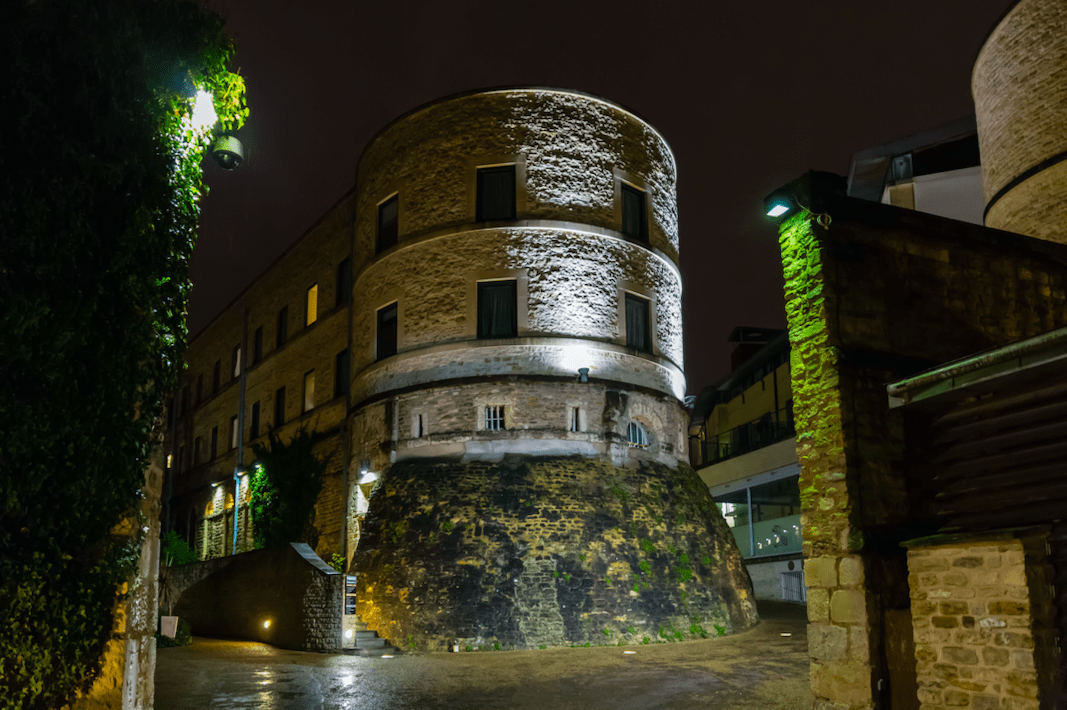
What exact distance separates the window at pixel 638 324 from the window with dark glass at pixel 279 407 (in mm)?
13712

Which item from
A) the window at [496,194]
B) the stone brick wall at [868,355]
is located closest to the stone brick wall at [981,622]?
the stone brick wall at [868,355]

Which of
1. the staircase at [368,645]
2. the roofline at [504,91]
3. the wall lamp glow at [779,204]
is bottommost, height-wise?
the staircase at [368,645]

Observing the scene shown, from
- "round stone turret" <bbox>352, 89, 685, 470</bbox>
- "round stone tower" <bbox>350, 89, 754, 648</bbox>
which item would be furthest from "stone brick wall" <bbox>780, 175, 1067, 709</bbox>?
"round stone turret" <bbox>352, 89, 685, 470</bbox>

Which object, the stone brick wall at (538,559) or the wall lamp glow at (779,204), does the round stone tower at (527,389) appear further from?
the wall lamp glow at (779,204)

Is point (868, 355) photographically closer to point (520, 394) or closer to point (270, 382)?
point (520, 394)

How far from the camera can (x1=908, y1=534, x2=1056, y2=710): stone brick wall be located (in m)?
6.91

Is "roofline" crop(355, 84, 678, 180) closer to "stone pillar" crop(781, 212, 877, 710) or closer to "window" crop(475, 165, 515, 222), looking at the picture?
"window" crop(475, 165, 515, 222)

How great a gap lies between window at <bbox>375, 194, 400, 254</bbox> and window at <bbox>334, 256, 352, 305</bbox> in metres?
2.88

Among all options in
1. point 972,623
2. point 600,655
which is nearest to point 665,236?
point 600,655

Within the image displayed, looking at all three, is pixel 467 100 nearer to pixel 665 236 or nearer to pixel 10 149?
pixel 665 236

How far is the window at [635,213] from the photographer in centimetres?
2194

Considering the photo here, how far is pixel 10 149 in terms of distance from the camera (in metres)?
6.70

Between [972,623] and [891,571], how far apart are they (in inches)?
46.8

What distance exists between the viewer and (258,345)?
32188mm
